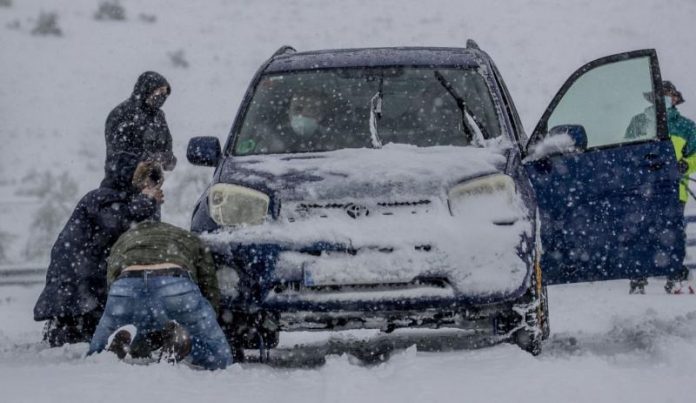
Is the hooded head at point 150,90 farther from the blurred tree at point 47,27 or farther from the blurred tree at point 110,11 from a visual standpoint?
the blurred tree at point 110,11

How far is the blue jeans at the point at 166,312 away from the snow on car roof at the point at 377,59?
6.87 feet

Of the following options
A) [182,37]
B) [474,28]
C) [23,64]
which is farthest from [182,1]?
[474,28]

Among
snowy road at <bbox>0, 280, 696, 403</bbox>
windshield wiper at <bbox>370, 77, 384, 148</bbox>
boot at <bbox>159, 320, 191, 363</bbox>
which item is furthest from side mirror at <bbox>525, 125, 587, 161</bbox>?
boot at <bbox>159, 320, 191, 363</bbox>

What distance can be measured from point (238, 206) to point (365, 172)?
64 cm

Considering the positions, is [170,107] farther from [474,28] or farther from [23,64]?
[474,28]

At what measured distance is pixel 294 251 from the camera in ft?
17.3

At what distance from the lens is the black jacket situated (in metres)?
6.24

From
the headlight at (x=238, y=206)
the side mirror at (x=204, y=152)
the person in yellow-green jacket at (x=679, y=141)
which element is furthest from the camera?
the person in yellow-green jacket at (x=679, y=141)

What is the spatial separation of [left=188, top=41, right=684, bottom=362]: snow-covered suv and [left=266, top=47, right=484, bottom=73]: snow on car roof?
14 mm

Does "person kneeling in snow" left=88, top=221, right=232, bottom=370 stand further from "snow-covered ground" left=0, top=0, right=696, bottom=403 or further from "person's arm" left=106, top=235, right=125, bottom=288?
"snow-covered ground" left=0, top=0, right=696, bottom=403

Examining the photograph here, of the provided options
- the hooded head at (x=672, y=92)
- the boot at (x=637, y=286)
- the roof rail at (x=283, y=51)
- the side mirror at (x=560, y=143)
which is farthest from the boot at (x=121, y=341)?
the hooded head at (x=672, y=92)

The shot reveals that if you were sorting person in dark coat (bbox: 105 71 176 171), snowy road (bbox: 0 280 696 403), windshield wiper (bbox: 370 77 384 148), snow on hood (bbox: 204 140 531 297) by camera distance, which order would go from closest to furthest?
snowy road (bbox: 0 280 696 403)
snow on hood (bbox: 204 140 531 297)
windshield wiper (bbox: 370 77 384 148)
person in dark coat (bbox: 105 71 176 171)

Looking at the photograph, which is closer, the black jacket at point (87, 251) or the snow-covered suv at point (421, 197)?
the snow-covered suv at point (421, 197)

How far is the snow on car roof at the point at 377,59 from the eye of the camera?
6.80 metres
